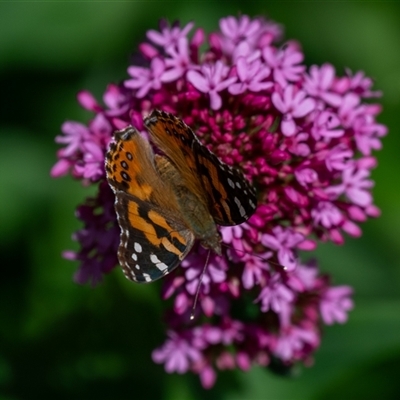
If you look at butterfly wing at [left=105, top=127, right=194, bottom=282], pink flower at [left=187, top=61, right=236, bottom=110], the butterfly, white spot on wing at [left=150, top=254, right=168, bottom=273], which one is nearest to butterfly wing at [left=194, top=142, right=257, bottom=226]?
the butterfly

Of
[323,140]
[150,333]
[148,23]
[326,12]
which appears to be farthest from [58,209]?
[326,12]

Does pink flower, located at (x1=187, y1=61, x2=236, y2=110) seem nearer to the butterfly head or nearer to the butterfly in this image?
the butterfly

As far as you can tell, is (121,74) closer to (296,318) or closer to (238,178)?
(296,318)

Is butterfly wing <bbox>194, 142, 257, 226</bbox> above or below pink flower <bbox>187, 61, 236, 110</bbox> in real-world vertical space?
below

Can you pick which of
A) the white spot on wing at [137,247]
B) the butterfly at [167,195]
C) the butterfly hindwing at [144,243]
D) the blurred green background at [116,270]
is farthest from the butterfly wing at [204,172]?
the blurred green background at [116,270]

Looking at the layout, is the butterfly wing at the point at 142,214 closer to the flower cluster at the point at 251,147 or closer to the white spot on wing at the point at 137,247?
the white spot on wing at the point at 137,247

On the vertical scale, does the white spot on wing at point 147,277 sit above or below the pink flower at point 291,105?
below

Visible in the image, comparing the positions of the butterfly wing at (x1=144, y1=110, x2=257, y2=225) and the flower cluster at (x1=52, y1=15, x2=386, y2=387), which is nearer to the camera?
the butterfly wing at (x1=144, y1=110, x2=257, y2=225)
